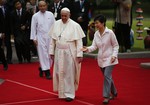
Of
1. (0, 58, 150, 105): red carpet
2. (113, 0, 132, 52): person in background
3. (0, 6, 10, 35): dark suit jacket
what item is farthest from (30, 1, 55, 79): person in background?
(113, 0, 132, 52): person in background

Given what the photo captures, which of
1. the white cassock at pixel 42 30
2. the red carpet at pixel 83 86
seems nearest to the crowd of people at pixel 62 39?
the white cassock at pixel 42 30

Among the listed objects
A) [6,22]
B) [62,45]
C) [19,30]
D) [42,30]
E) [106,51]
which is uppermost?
[6,22]

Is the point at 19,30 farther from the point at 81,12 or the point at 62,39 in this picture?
the point at 62,39

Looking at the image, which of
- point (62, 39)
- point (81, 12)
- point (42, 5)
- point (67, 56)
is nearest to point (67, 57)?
point (67, 56)

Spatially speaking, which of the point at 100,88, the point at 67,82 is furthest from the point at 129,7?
the point at 67,82

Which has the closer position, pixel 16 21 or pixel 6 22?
pixel 6 22

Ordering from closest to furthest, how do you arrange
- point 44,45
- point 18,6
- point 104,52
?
point 104,52 → point 44,45 → point 18,6

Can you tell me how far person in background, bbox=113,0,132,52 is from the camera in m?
20.5

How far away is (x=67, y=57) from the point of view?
12.3 metres

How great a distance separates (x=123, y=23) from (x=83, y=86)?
22.7 feet

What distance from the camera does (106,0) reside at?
60.3 m

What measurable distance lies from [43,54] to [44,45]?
0.82 feet

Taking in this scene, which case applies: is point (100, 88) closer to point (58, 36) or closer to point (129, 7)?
point (58, 36)

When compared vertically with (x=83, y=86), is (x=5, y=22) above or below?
above
